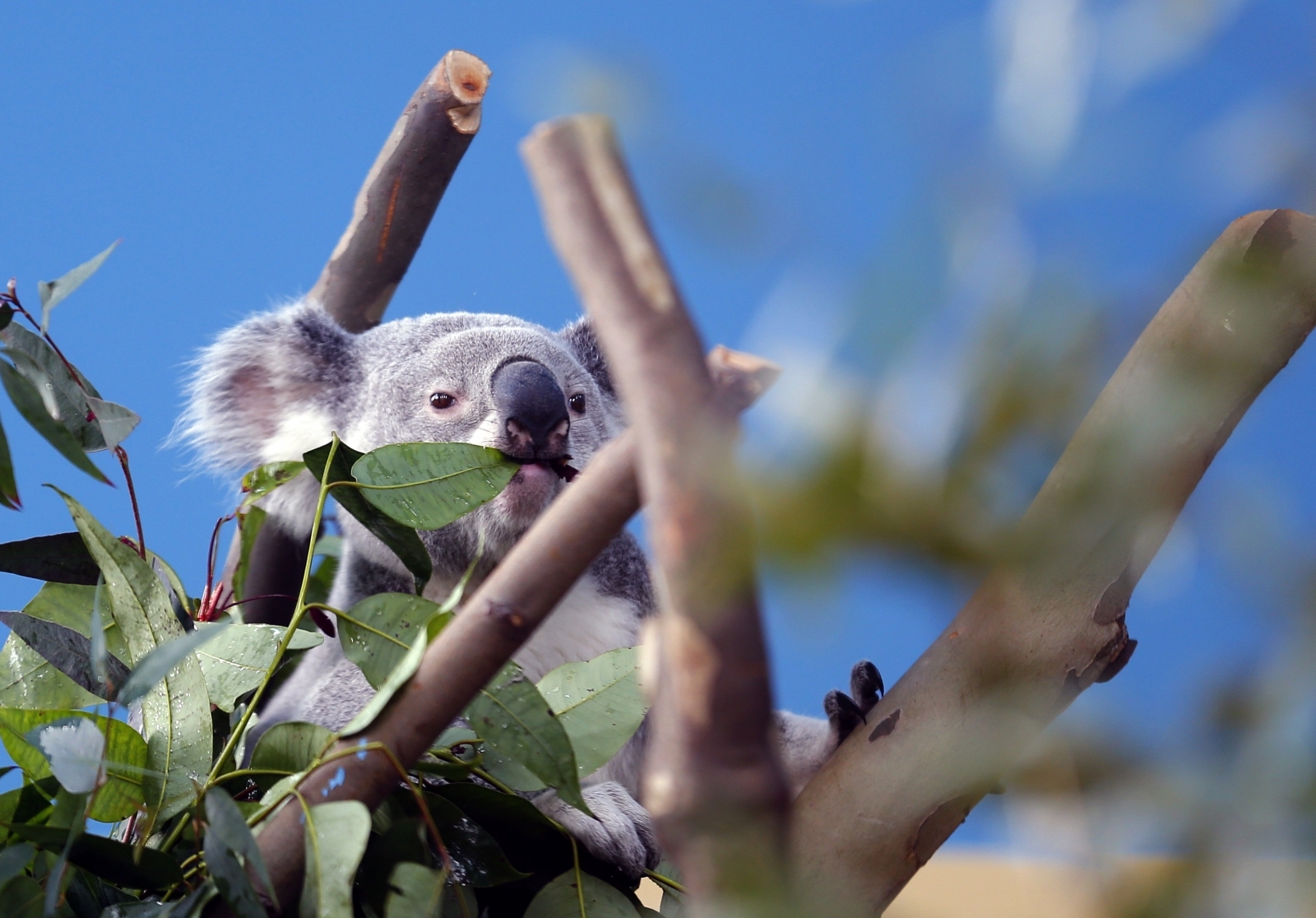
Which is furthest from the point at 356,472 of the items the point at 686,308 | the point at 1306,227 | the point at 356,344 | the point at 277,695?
the point at 277,695

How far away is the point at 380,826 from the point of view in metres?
0.85

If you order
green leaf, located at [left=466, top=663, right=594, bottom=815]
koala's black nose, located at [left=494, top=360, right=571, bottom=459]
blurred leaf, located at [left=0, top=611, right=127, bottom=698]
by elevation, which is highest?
koala's black nose, located at [left=494, top=360, right=571, bottom=459]

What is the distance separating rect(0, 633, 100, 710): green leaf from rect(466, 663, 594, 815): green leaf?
472 mm

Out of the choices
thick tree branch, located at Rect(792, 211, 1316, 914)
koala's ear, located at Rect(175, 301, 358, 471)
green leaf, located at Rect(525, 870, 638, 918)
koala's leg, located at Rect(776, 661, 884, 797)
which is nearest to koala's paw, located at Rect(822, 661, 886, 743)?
koala's leg, located at Rect(776, 661, 884, 797)

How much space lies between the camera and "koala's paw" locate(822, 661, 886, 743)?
1159mm

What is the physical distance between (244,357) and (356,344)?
0.17 meters

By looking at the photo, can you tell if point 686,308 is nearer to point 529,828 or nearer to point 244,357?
point 529,828

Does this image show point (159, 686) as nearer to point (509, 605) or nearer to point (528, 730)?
point (528, 730)

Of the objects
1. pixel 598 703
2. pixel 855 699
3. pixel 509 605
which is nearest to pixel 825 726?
pixel 855 699

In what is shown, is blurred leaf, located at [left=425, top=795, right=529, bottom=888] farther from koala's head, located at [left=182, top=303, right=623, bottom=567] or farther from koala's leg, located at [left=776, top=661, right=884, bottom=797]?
koala's head, located at [left=182, top=303, right=623, bottom=567]

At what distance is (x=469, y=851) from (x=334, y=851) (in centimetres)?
25

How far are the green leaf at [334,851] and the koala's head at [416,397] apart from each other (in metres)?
0.71

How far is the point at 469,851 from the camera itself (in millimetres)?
892

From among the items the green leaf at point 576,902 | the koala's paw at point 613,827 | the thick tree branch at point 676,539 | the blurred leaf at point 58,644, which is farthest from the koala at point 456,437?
the thick tree branch at point 676,539
